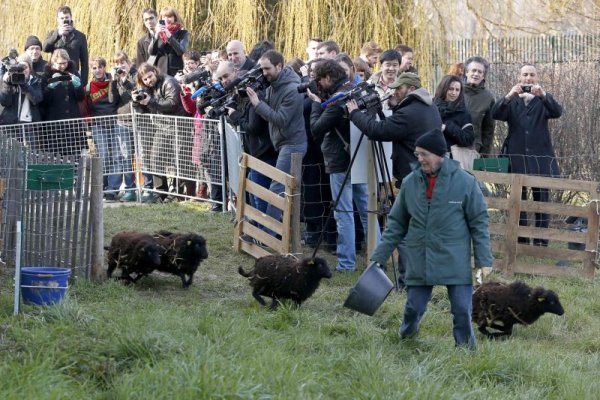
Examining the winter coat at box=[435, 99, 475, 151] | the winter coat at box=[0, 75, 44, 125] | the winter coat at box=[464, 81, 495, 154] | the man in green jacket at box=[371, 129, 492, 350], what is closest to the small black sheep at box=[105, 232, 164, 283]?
the man in green jacket at box=[371, 129, 492, 350]

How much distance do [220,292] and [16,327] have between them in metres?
3.90

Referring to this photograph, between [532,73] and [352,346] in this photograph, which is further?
[532,73]

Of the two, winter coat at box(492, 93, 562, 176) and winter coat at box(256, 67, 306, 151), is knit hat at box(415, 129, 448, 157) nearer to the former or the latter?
winter coat at box(256, 67, 306, 151)

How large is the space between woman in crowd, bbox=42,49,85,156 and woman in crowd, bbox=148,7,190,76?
5.00 ft

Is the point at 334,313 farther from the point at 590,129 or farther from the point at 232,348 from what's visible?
the point at 590,129

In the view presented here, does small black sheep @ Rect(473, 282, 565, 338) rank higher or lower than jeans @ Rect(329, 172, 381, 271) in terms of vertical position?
lower

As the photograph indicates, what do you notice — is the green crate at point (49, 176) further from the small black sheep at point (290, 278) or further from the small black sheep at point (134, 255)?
the small black sheep at point (290, 278)

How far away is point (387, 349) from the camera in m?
8.81

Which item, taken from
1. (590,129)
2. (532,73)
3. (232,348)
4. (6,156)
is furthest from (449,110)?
(232,348)

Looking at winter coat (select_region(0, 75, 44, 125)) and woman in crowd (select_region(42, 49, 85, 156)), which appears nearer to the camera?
winter coat (select_region(0, 75, 44, 125))

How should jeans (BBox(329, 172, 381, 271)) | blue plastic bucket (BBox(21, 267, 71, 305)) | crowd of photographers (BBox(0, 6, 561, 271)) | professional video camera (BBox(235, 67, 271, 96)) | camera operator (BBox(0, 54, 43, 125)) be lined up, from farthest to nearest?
camera operator (BBox(0, 54, 43, 125))
professional video camera (BBox(235, 67, 271, 96))
jeans (BBox(329, 172, 381, 271))
crowd of photographers (BBox(0, 6, 561, 271))
blue plastic bucket (BBox(21, 267, 71, 305))

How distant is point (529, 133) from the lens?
47.9ft

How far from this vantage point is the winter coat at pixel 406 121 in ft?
38.2

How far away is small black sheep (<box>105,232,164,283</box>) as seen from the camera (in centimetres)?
1162
